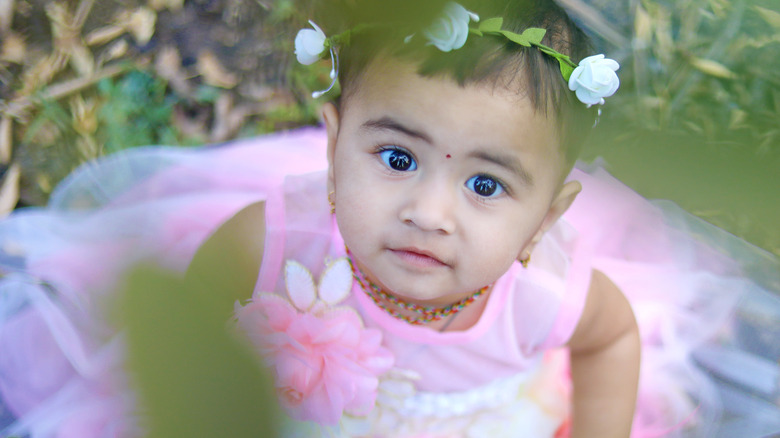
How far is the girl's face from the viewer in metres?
0.64

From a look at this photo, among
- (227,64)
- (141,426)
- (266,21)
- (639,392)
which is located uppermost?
(141,426)

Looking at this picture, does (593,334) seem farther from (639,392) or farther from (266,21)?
(266,21)

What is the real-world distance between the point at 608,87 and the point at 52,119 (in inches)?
49.0

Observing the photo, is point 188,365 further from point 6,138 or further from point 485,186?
point 6,138

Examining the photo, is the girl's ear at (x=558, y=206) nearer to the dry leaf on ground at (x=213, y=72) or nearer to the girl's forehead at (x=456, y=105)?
the girl's forehead at (x=456, y=105)

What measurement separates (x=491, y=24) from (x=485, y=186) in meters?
0.18

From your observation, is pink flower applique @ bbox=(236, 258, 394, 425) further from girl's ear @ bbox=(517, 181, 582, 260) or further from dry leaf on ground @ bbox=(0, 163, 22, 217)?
dry leaf on ground @ bbox=(0, 163, 22, 217)

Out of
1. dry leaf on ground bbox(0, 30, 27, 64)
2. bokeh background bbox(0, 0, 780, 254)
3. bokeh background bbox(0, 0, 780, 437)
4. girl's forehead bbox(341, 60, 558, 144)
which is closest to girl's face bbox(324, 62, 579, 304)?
girl's forehead bbox(341, 60, 558, 144)

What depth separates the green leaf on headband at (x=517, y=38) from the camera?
597 millimetres

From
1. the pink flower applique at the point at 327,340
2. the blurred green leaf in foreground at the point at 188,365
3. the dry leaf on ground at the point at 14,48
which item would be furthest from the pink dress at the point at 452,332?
the blurred green leaf in foreground at the point at 188,365

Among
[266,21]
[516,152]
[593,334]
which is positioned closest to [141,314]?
[516,152]

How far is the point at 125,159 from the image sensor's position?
1.29 m

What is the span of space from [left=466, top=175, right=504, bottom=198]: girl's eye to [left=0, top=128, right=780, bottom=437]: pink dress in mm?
268

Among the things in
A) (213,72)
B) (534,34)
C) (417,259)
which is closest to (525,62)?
(534,34)
